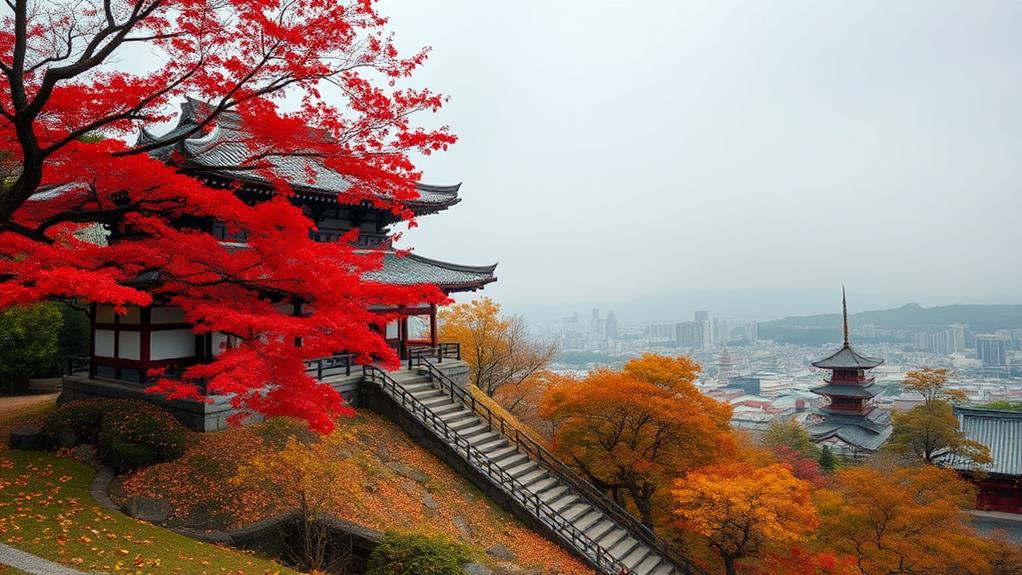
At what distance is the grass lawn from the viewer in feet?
31.7

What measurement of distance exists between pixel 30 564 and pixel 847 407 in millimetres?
50485

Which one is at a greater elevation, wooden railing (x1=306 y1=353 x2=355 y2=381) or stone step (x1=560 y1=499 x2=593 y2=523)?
wooden railing (x1=306 y1=353 x2=355 y2=381)

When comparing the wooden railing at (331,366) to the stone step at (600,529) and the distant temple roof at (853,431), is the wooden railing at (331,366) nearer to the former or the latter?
the stone step at (600,529)

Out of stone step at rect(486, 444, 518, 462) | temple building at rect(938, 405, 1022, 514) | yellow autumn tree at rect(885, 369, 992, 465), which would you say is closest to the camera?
stone step at rect(486, 444, 518, 462)

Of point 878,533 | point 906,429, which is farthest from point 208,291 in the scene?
point 906,429

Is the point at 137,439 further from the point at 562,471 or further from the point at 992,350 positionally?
the point at 992,350

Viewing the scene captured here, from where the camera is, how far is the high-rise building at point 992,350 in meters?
149

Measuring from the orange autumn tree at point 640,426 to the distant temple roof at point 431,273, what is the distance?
18.0 ft

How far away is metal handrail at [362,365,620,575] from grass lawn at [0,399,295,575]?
7794 millimetres

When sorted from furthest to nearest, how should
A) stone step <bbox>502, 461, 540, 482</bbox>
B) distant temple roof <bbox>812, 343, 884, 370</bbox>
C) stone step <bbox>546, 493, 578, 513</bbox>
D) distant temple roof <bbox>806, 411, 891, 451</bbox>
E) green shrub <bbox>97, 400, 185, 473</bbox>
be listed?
1. distant temple roof <bbox>812, 343, 884, 370</bbox>
2. distant temple roof <bbox>806, 411, 891, 451</bbox>
3. stone step <bbox>502, 461, 540, 482</bbox>
4. stone step <bbox>546, 493, 578, 513</bbox>
5. green shrub <bbox>97, 400, 185, 473</bbox>

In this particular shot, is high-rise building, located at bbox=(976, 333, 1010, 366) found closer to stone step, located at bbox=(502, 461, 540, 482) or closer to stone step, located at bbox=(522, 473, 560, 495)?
stone step, located at bbox=(522, 473, 560, 495)

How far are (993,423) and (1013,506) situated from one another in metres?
5.29

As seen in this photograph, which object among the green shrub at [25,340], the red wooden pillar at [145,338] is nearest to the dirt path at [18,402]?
the green shrub at [25,340]

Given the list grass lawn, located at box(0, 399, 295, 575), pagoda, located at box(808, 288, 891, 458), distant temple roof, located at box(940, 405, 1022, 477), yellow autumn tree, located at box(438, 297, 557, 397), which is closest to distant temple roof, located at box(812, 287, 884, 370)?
pagoda, located at box(808, 288, 891, 458)
